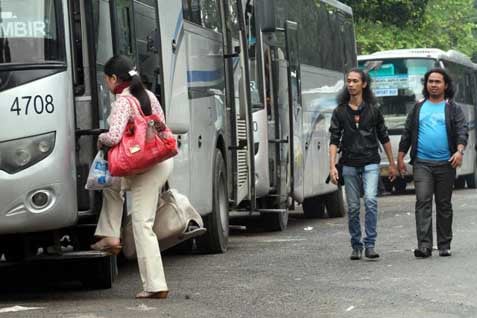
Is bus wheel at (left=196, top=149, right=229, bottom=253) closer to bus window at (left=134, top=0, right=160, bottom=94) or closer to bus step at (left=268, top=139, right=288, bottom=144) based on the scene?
bus window at (left=134, top=0, right=160, bottom=94)

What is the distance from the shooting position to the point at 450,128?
44.0ft

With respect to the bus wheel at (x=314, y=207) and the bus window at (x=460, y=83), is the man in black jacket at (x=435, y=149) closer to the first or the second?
the bus wheel at (x=314, y=207)

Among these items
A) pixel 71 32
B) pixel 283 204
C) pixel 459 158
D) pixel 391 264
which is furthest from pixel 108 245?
pixel 283 204

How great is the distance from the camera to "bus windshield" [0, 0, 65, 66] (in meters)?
9.91

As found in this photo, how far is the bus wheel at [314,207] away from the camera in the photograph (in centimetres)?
2220

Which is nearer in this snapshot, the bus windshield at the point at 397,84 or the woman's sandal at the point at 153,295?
the woman's sandal at the point at 153,295

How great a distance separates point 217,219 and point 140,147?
4.74 metres

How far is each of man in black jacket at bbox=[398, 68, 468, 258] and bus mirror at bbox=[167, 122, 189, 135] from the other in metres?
2.21

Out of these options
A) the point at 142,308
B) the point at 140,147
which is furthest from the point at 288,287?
the point at 140,147

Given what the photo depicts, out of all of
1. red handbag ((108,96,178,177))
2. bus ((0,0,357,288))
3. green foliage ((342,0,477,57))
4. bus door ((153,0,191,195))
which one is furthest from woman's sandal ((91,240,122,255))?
green foliage ((342,0,477,57))

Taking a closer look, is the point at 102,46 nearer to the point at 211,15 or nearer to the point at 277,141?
the point at 211,15

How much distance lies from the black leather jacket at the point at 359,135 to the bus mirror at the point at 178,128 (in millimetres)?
1655

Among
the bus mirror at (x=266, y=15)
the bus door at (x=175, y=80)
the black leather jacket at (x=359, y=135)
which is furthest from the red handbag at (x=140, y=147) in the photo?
the bus mirror at (x=266, y=15)

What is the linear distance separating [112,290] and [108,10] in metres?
2.17
